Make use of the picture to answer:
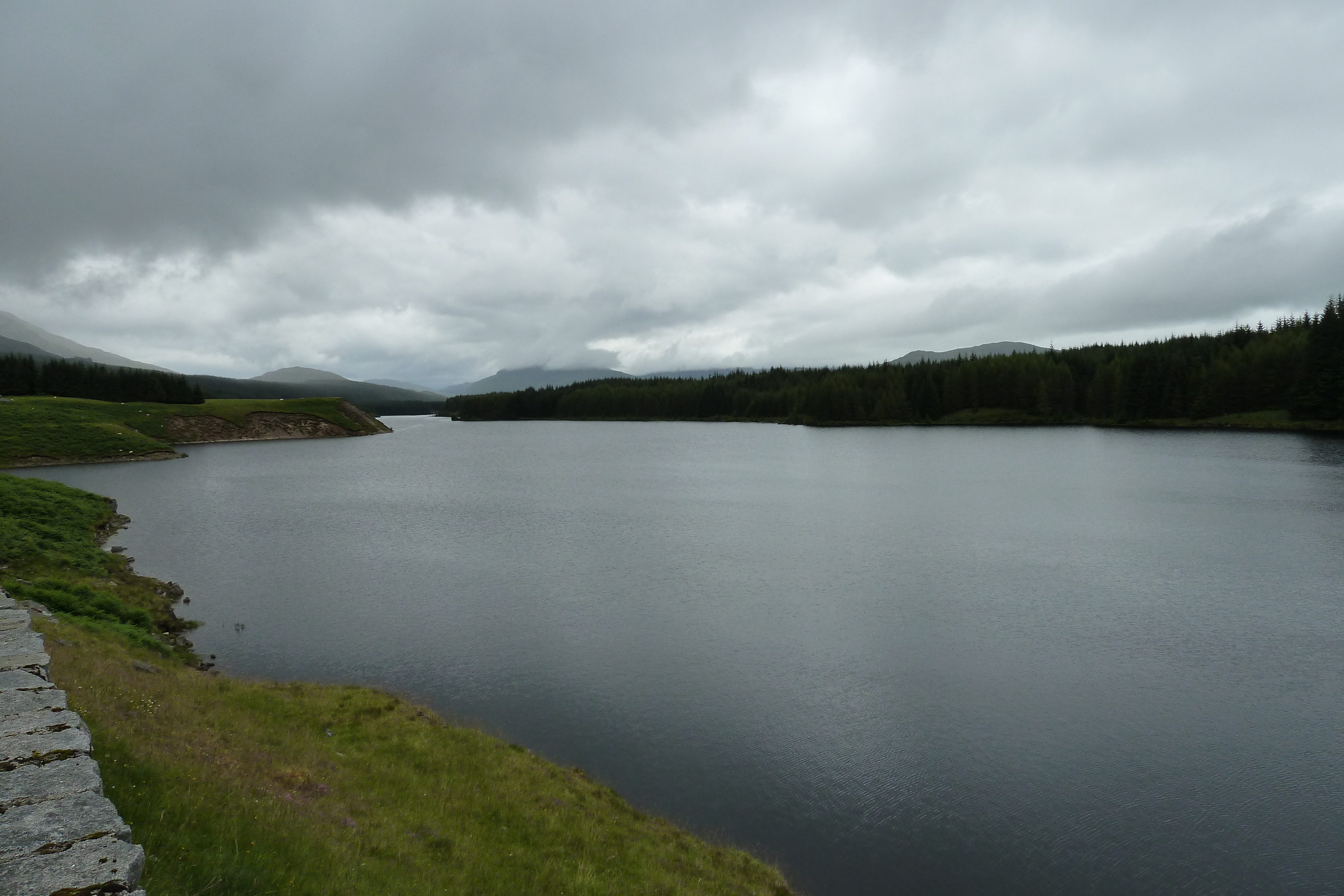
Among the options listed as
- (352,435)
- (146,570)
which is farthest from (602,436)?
(146,570)

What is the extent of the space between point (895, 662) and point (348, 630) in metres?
20.4

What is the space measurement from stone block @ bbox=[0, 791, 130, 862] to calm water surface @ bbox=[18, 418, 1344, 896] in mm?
11083

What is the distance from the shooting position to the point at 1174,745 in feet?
59.1

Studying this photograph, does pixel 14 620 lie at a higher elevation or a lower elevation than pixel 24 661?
lower

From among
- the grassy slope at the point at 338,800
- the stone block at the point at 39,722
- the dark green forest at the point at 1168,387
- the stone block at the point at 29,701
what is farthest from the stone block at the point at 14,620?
the dark green forest at the point at 1168,387

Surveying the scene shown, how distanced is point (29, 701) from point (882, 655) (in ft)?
72.2

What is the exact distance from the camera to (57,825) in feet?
21.4

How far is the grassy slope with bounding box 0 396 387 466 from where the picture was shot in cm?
9550

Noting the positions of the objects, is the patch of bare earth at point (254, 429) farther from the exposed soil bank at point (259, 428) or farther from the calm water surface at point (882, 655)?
the calm water surface at point (882, 655)

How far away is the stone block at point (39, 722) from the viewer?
28.4 feet

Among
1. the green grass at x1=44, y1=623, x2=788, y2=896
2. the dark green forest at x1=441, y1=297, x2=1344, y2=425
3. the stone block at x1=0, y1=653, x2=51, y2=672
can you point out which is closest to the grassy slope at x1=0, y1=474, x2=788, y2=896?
the green grass at x1=44, y1=623, x2=788, y2=896

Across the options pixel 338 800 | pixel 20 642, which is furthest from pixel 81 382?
pixel 338 800

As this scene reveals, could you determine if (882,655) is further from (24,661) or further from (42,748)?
(24,661)

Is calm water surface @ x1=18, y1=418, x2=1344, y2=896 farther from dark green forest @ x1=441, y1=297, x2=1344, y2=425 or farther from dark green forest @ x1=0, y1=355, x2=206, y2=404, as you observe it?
dark green forest @ x1=0, y1=355, x2=206, y2=404
